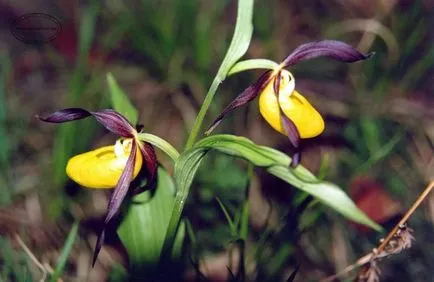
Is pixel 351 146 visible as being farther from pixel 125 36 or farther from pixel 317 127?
pixel 125 36

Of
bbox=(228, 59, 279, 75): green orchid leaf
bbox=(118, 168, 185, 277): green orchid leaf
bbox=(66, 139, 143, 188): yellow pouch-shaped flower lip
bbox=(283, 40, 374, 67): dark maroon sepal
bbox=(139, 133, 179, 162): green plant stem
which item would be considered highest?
bbox=(283, 40, 374, 67): dark maroon sepal

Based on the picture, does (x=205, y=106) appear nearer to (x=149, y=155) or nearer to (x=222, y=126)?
(x=149, y=155)

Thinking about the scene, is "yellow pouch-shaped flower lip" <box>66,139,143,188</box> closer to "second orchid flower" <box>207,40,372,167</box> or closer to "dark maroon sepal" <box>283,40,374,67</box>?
"second orchid flower" <box>207,40,372,167</box>

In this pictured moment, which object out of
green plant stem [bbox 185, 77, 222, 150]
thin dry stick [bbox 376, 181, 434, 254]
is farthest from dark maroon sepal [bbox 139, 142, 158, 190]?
thin dry stick [bbox 376, 181, 434, 254]

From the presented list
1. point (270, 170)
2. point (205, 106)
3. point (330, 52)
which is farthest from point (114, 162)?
point (330, 52)

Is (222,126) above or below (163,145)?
below

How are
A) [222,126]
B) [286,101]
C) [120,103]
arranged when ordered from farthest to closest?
[222,126] < [120,103] < [286,101]

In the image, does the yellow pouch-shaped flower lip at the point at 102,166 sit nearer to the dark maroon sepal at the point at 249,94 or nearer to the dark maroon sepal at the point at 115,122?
the dark maroon sepal at the point at 115,122

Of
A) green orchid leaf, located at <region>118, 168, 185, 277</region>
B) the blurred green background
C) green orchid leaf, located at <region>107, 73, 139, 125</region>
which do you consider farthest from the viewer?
the blurred green background
